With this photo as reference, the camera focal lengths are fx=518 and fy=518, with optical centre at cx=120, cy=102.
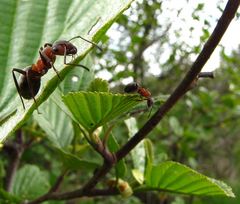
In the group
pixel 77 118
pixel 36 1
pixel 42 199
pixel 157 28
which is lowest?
pixel 157 28

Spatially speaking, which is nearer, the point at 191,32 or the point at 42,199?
the point at 42,199

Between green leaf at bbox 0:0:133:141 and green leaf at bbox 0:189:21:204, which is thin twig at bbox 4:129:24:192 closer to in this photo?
green leaf at bbox 0:189:21:204

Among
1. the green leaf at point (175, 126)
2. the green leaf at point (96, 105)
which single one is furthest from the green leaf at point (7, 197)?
the green leaf at point (175, 126)

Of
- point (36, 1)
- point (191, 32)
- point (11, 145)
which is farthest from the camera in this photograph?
point (191, 32)

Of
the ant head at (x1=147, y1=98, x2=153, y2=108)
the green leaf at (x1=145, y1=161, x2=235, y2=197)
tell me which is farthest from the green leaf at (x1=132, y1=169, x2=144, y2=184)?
the ant head at (x1=147, y1=98, x2=153, y2=108)

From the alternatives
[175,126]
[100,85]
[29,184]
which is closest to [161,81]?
[175,126]

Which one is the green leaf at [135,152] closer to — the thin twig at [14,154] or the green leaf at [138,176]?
the green leaf at [138,176]

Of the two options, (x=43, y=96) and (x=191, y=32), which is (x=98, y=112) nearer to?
(x=43, y=96)

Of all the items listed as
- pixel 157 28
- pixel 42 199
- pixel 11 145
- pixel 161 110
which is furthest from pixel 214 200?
pixel 161 110
